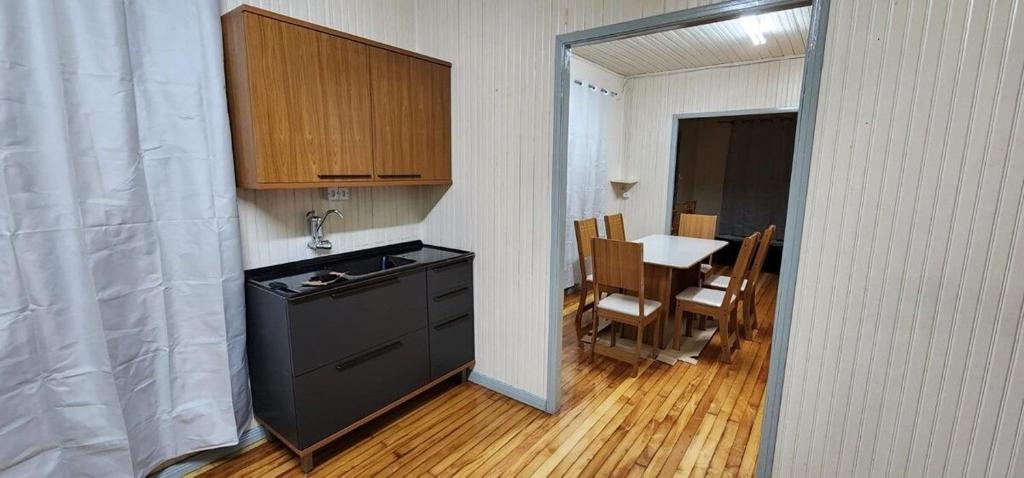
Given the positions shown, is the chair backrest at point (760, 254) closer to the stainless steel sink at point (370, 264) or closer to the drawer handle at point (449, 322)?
the drawer handle at point (449, 322)

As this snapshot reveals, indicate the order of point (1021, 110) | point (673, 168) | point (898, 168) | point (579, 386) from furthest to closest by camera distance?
point (673, 168) → point (579, 386) → point (898, 168) → point (1021, 110)

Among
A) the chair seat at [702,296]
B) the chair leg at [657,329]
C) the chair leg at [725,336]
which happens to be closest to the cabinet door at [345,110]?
the chair leg at [657,329]

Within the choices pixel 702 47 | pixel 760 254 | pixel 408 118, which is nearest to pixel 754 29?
pixel 702 47

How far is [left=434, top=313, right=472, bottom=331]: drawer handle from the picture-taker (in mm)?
2506

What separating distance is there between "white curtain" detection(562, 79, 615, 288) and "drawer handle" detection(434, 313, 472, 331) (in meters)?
1.85

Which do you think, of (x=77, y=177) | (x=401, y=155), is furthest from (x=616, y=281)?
(x=77, y=177)

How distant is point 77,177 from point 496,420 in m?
2.12

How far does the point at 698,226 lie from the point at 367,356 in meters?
3.64

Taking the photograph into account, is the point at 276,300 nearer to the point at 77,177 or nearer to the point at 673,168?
the point at 77,177

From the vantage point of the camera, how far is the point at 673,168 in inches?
195

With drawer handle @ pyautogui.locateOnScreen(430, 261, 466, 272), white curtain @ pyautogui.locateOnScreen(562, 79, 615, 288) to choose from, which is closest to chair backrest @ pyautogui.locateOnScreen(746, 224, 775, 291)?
white curtain @ pyautogui.locateOnScreen(562, 79, 615, 288)

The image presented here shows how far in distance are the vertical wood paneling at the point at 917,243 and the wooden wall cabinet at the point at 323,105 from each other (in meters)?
1.89

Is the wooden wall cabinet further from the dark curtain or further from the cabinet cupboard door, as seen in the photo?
the dark curtain

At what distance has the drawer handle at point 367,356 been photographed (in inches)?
79.3
